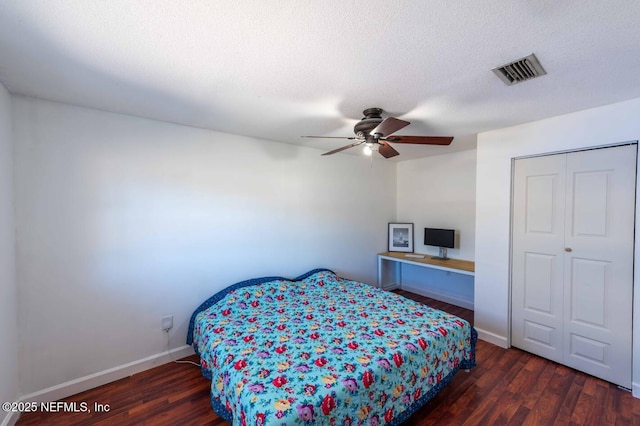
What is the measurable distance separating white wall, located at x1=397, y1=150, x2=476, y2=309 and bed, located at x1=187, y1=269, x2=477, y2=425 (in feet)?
5.67

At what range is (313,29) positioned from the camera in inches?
47.8

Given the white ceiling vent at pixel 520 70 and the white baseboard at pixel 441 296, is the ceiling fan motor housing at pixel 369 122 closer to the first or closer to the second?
the white ceiling vent at pixel 520 70

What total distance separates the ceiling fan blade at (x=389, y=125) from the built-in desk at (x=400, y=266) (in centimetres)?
214

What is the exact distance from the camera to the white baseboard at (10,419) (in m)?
1.67

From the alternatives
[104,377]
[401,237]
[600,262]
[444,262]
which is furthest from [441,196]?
[104,377]

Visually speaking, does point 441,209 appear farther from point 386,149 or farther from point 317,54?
point 317,54

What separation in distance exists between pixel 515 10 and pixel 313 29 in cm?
85

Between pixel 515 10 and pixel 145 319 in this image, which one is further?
pixel 145 319

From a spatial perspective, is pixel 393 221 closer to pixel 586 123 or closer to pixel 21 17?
pixel 586 123

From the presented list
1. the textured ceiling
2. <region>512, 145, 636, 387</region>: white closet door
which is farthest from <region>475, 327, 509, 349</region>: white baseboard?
the textured ceiling

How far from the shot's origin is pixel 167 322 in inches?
97.7

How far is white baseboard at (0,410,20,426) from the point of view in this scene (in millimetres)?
1671

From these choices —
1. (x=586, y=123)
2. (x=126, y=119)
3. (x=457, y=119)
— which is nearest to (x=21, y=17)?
(x=126, y=119)

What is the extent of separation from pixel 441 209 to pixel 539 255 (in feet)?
5.16
